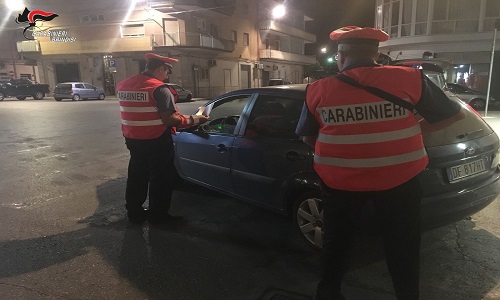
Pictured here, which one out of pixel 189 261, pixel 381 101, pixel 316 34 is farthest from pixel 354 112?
pixel 316 34

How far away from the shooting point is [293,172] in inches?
130

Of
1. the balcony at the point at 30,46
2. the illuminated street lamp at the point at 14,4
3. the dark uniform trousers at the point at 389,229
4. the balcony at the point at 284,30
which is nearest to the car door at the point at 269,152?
the dark uniform trousers at the point at 389,229

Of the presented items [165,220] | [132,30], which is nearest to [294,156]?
[165,220]

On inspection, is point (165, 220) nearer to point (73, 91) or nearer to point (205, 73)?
point (73, 91)

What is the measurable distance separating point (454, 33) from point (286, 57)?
78.7 feet

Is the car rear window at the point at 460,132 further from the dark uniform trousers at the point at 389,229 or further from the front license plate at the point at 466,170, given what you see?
the dark uniform trousers at the point at 389,229

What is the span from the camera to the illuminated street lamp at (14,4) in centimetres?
3348

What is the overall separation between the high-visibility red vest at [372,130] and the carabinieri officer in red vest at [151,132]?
2.05m

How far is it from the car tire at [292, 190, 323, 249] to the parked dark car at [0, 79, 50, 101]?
30.8 metres

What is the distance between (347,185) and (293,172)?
1198 mm

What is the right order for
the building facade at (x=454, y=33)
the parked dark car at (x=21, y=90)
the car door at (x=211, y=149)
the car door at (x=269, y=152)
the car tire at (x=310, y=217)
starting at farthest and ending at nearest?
the parked dark car at (x=21, y=90), the building facade at (x=454, y=33), the car door at (x=211, y=149), the car door at (x=269, y=152), the car tire at (x=310, y=217)

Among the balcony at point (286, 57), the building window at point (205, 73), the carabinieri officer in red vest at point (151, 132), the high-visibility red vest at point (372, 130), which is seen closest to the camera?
the high-visibility red vest at point (372, 130)

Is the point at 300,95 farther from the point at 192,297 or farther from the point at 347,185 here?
the point at 192,297

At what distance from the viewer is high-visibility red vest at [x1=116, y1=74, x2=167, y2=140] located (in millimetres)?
3748
